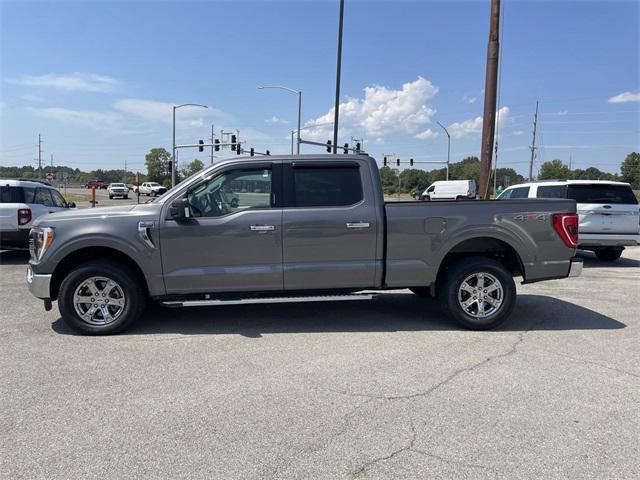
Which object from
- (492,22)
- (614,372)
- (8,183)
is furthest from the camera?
(492,22)

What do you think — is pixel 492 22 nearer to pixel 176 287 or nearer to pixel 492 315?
pixel 492 315

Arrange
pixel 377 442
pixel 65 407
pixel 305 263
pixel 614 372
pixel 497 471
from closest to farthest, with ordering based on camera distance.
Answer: pixel 497 471, pixel 377 442, pixel 65 407, pixel 614 372, pixel 305 263

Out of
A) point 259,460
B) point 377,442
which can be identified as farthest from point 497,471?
point 259,460

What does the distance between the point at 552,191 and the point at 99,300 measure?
995cm

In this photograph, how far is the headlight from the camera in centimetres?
531

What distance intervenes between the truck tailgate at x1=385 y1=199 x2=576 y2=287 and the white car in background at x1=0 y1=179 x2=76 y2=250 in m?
Result: 8.13

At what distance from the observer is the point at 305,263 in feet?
18.1

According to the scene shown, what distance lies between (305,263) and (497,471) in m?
3.13

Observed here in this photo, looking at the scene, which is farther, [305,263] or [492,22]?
[492,22]

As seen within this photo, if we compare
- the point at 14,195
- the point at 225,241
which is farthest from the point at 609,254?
the point at 14,195

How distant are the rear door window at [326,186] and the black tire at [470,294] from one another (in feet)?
4.81

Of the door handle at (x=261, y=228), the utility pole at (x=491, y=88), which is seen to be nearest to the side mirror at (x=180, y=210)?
the door handle at (x=261, y=228)

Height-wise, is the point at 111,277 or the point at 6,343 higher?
the point at 111,277

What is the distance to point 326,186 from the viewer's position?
5.61 meters
